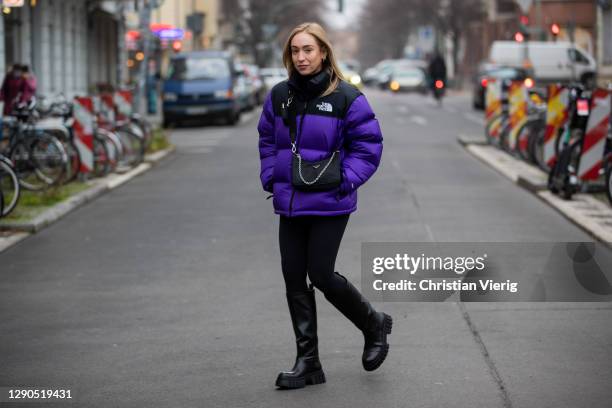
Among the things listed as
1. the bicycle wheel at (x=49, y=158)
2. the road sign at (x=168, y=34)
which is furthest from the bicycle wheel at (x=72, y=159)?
the road sign at (x=168, y=34)

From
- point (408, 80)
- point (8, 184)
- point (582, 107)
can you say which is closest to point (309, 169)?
point (8, 184)

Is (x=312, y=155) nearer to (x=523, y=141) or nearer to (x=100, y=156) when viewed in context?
(x=100, y=156)

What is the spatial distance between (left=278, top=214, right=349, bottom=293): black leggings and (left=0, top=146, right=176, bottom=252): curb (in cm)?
583

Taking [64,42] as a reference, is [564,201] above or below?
below

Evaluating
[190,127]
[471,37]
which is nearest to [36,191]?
[190,127]

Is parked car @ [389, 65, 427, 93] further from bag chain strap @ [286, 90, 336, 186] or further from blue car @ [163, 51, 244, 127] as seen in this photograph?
bag chain strap @ [286, 90, 336, 186]

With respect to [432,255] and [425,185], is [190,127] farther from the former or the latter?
[432,255]

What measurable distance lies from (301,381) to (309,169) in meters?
1.01

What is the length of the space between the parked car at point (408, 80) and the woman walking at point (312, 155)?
201ft

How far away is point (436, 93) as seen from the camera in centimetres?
4809

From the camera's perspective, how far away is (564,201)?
580 inches

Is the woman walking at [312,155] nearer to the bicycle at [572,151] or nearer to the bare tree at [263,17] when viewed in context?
the bicycle at [572,151]

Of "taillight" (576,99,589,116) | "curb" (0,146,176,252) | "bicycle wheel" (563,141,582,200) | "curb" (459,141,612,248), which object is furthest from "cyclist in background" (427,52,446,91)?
"taillight" (576,99,589,116)

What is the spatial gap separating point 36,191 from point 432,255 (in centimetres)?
678
